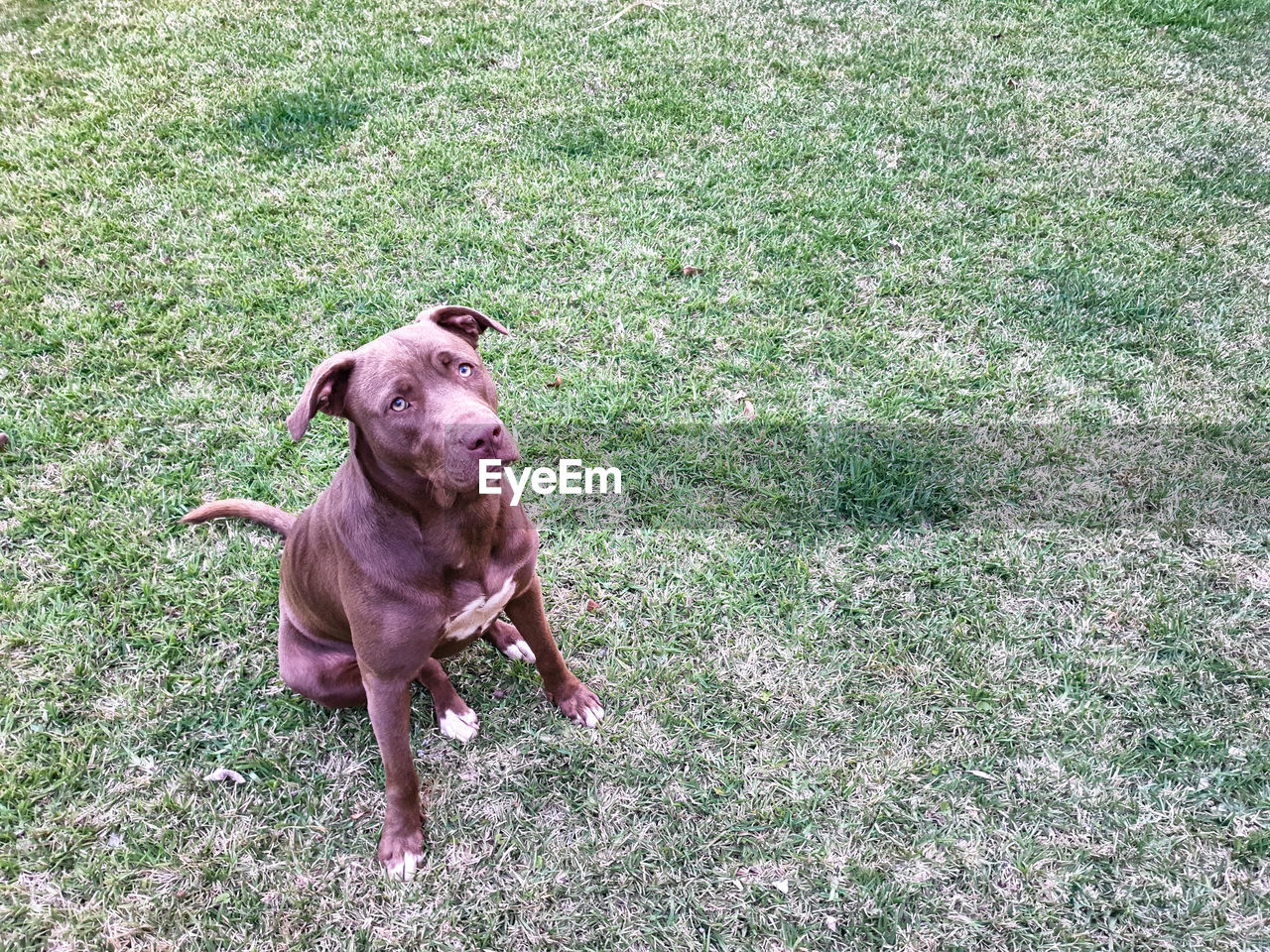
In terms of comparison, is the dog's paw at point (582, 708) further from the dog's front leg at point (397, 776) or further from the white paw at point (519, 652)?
the dog's front leg at point (397, 776)

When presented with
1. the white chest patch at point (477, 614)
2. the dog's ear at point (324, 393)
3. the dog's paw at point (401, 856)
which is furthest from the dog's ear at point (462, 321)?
the dog's paw at point (401, 856)

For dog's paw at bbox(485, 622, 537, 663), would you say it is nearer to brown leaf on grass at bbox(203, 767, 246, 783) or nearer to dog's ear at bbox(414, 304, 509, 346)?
brown leaf on grass at bbox(203, 767, 246, 783)

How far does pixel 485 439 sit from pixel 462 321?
26.9 inches

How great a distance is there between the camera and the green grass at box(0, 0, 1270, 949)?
8.25 ft

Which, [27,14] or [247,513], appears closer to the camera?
[247,513]

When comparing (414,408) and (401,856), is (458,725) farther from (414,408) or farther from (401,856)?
(414,408)

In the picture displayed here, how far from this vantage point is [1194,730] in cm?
283

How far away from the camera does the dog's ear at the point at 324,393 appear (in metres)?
1.97

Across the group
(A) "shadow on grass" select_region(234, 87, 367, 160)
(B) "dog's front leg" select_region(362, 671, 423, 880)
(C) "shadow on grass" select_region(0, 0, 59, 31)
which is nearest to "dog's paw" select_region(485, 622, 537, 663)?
(B) "dog's front leg" select_region(362, 671, 423, 880)

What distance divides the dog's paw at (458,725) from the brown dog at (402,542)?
0.22 m

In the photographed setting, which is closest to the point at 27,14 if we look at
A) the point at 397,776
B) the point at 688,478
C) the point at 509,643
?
the point at 688,478

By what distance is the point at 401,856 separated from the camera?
8.23ft

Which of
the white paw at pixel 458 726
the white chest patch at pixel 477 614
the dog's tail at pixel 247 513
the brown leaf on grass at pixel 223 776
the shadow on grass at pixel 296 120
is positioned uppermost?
the shadow on grass at pixel 296 120

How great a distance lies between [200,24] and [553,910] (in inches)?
304
